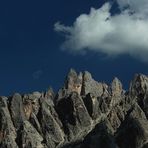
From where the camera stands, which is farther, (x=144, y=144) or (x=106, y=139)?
(x=144, y=144)

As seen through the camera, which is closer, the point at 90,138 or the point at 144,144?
the point at 90,138

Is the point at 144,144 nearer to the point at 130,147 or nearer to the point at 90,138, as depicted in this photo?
the point at 130,147

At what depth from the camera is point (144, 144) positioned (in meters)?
196

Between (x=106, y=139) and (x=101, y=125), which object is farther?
(x=101, y=125)

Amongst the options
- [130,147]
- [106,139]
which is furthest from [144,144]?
[106,139]

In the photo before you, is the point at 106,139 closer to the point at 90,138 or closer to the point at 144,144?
the point at 90,138

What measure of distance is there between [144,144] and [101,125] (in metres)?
13.5

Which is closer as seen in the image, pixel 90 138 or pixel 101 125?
pixel 90 138

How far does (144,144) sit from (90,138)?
23253 mm

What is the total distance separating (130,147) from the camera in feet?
655

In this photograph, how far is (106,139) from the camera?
178500mm

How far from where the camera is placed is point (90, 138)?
17962cm

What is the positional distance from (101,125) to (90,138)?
17.6 metres

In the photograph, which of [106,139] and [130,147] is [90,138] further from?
[130,147]
